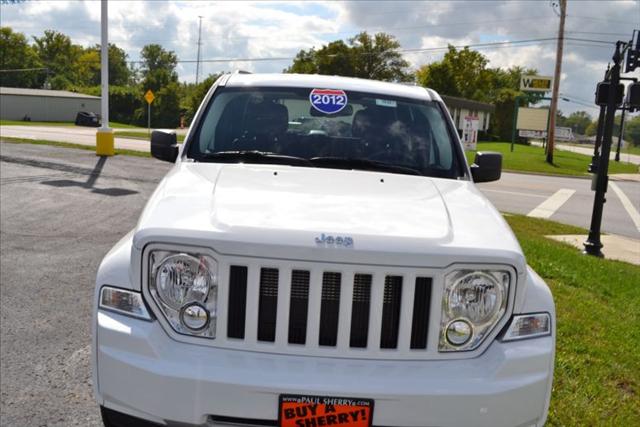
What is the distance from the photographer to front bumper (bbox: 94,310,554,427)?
7.73 feet

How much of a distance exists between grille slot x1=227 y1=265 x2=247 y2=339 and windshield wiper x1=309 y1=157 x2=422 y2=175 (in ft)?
4.59

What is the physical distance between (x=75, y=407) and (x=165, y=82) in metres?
76.0

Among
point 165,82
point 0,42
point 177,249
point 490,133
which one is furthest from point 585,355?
point 0,42

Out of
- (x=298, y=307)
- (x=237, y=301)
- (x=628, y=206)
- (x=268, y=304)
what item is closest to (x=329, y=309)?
(x=298, y=307)

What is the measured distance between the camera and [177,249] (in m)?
2.48

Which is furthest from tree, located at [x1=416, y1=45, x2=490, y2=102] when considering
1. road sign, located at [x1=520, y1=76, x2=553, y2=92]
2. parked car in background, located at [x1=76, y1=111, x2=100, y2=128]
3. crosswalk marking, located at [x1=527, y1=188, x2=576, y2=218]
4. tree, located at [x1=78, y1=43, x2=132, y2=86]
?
tree, located at [x1=78, y1=43, x2=132, y2=86]

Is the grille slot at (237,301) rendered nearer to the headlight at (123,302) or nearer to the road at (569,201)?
the headlight at (123,302)

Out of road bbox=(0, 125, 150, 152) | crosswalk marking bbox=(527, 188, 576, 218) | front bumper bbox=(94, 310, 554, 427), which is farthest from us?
road bbox=(0, 125, 150, 152)

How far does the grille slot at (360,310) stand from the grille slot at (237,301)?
0.43m

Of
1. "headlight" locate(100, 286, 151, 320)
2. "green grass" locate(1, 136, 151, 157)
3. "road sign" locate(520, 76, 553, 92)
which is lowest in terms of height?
"green grass" locate(1, 136, 151, 157)

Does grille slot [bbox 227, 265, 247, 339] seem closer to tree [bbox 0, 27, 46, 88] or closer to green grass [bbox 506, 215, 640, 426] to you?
green grass [bbox 506, 215, 640, 426]

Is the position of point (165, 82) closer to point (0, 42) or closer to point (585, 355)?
point (0, 42)

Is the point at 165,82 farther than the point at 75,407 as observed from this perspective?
Yes

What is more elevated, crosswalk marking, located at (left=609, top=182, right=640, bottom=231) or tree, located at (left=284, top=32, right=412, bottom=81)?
tree, located at (left=284, top=32, right=412, bottom=81)
